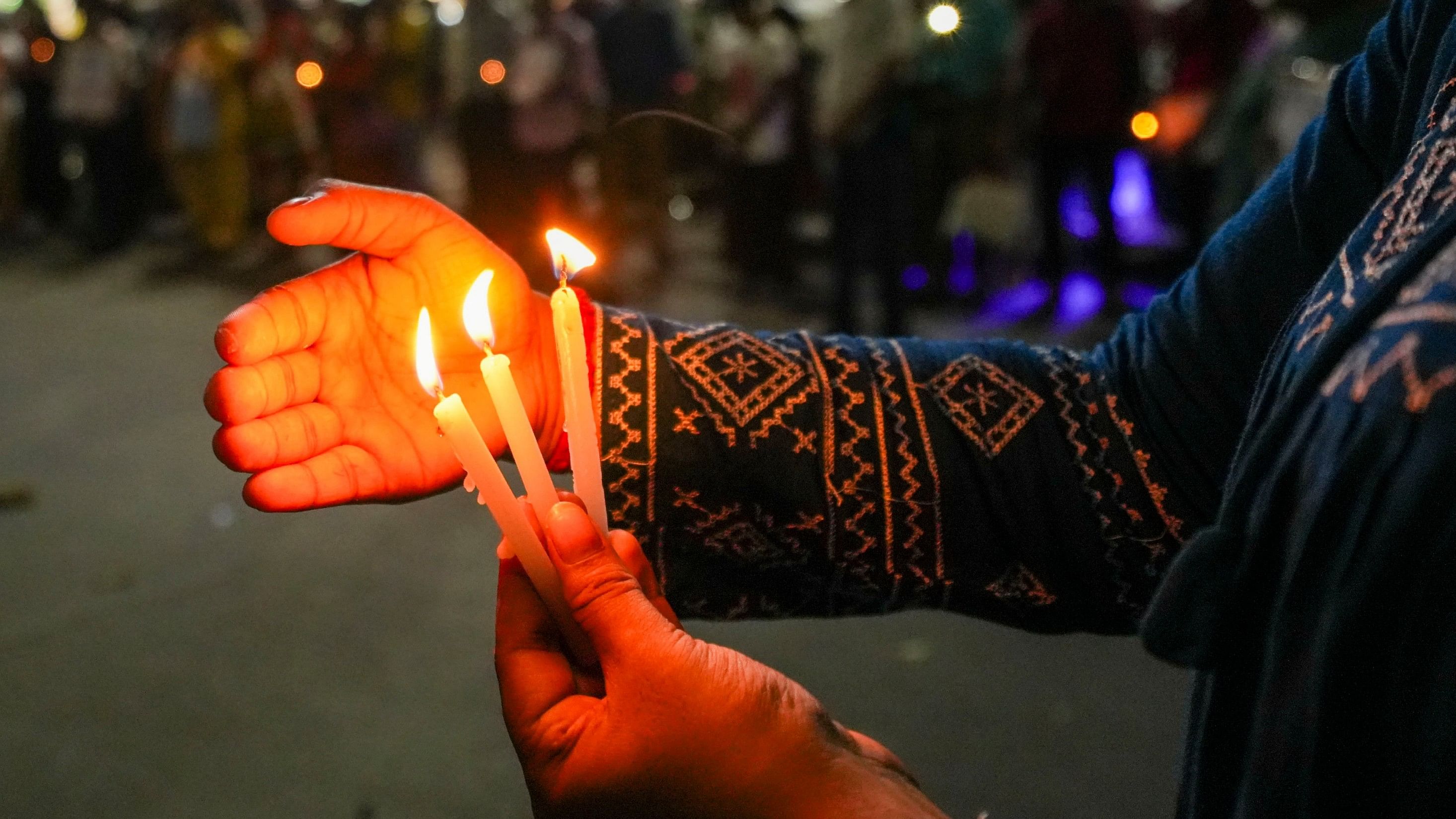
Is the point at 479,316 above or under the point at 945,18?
under

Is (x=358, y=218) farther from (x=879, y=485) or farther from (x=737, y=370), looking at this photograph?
(x=879, y=485)

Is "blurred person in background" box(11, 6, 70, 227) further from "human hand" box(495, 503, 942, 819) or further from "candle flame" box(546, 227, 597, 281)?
"human hand" box(495, 503, 942, 819)

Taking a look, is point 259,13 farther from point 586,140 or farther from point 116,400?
point 116,400

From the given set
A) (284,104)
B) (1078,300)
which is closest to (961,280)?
(1078,300)

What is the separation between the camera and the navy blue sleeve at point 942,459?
110 cm

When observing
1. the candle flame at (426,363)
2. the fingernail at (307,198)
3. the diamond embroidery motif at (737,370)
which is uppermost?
the fingernail at (307,198)

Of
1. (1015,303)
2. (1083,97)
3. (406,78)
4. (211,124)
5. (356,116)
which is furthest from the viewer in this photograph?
(406,78)

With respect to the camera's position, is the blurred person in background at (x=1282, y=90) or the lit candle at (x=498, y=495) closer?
the lit candle at (x=498, y=495)

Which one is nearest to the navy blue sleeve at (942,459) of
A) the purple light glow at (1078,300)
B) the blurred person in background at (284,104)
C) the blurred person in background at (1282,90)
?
the blurred person in background at (1282,90)

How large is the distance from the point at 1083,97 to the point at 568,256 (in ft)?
17.0

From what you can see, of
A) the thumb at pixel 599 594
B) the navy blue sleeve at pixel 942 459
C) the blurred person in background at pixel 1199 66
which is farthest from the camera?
the blurred person in background at pixel 1199 66

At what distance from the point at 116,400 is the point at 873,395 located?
4.87 meters

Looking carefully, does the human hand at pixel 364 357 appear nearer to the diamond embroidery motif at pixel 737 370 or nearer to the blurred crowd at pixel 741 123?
the diamond embroidery motif at pixel 737 370

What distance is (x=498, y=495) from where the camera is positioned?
0.78 m
